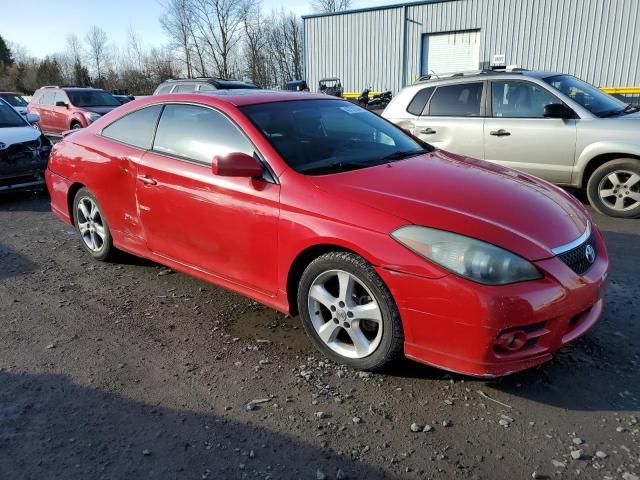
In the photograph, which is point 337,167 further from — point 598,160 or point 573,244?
point 598,160

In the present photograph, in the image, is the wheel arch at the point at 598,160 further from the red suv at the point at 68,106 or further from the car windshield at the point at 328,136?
the red suv at the point at 68,106

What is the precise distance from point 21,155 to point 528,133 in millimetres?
7217

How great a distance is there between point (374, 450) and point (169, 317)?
2020 millimetres

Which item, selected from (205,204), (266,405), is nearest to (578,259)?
(266,405)

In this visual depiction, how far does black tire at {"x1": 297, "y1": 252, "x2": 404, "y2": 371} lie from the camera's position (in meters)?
2.75

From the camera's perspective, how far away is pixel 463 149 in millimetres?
6957

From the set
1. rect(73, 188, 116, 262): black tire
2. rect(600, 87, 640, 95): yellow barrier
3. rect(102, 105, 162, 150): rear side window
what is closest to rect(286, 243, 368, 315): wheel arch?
rect(102, 105, 162, 150): rear side window

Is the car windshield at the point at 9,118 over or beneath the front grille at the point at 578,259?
over

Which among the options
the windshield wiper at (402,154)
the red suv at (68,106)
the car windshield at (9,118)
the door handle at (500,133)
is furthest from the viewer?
the red suv at (68,106)

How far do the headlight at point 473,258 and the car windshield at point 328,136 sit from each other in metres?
0.96

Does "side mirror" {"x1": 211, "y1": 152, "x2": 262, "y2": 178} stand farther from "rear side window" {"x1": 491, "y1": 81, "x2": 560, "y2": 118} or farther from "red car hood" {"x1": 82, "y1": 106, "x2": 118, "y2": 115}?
"red car hood" {"x1": 82, "y1": 106, "x2": 118, "y2": 115}

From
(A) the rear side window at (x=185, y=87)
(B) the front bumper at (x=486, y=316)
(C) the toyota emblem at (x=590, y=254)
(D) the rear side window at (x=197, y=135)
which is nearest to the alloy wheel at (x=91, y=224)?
(D) the rear side window at (x=197, y=135)

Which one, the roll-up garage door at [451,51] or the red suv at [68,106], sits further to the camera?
the roll-up garage door at [451,51]

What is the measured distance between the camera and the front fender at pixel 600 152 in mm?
5875
